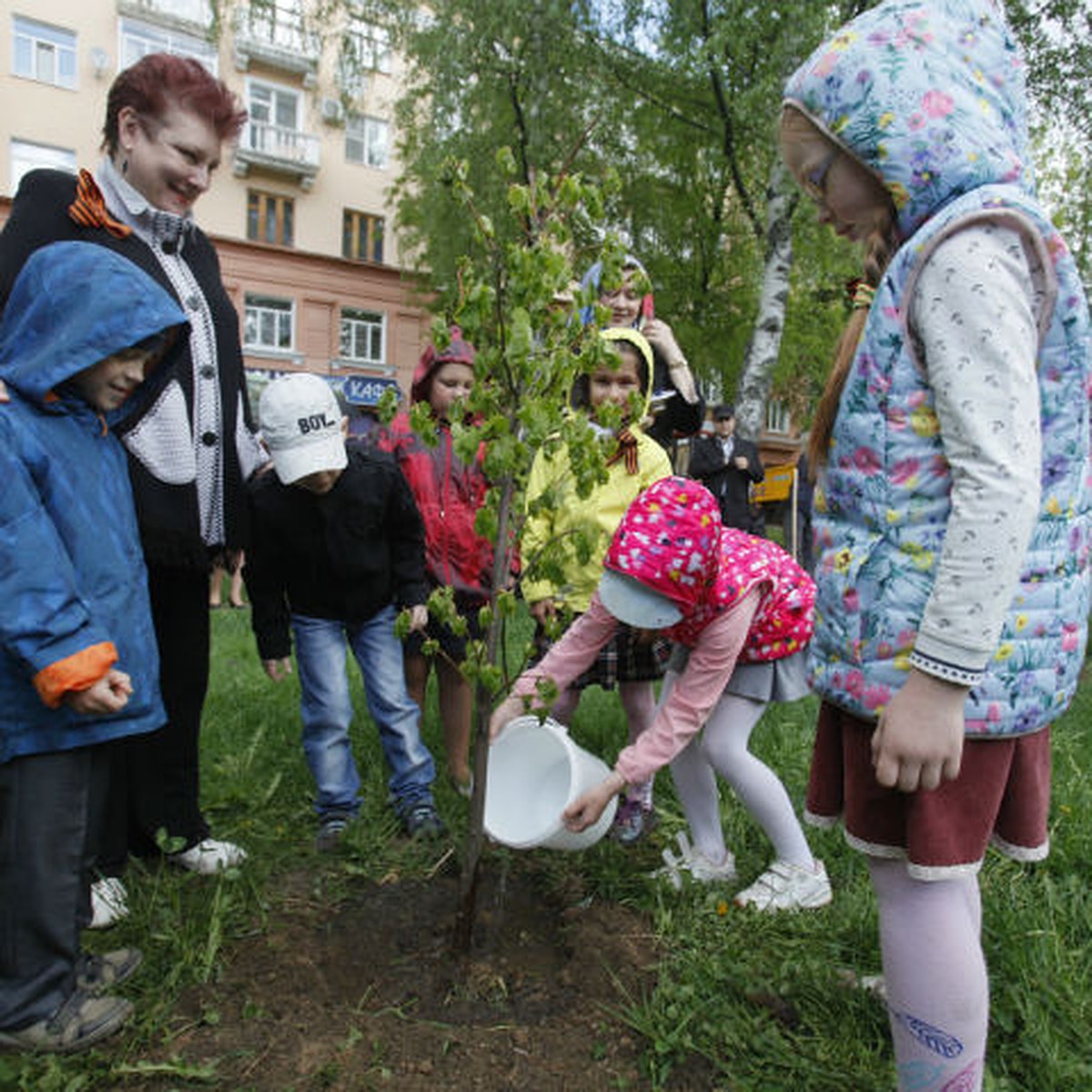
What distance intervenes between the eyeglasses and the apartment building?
53.1ft

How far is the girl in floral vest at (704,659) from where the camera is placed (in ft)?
6.56

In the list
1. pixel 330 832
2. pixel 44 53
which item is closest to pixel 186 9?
pixel 44 53

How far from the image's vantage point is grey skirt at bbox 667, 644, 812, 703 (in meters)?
2.40

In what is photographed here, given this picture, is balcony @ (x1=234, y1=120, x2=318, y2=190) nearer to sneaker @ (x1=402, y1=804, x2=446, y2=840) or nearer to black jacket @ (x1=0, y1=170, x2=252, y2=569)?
black jacket @ (x1=0, y1=170, x2=252, y2=569)

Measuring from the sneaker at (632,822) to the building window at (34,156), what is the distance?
67.3 feet

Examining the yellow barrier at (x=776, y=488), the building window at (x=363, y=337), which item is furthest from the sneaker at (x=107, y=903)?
the building window at (x=363, y=337)

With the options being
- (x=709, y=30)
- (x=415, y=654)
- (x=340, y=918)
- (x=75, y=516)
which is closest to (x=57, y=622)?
(x=75, y=516)

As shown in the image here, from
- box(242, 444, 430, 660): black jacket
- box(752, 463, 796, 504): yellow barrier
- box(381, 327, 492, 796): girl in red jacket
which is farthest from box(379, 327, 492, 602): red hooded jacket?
box(752, 463, 796, 504): yellow barrier

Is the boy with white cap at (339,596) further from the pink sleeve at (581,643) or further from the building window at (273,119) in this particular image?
the building window at (273,119)

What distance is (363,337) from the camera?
22.0m

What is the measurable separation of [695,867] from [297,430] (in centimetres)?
167

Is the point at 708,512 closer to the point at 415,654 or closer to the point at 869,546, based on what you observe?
the point at 869,546

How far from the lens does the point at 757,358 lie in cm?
993

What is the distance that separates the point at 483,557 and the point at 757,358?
7.54 meters
